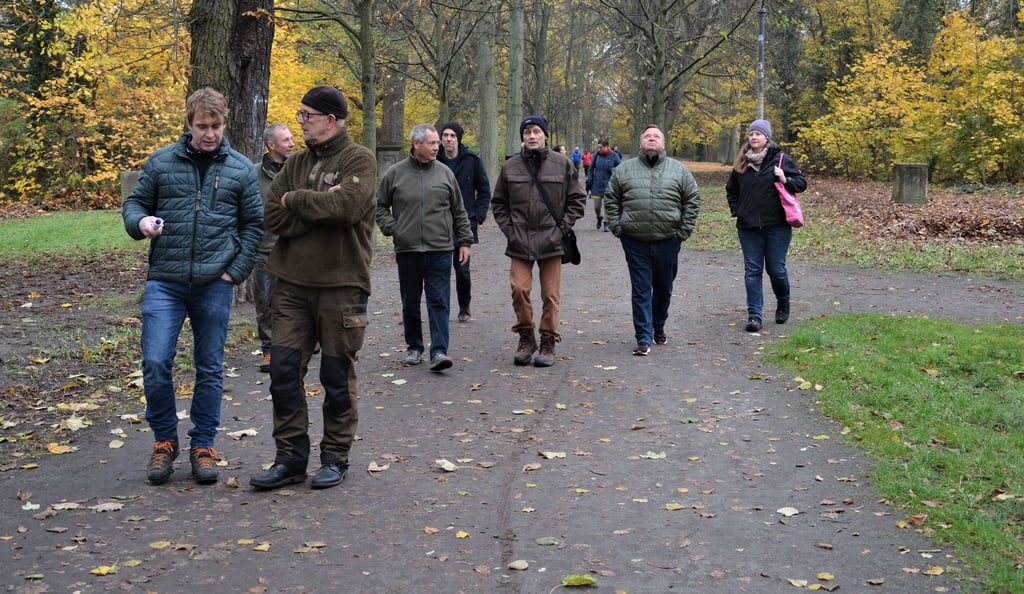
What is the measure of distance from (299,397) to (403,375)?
306 cm

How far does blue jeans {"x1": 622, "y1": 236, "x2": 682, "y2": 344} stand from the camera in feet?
31.2

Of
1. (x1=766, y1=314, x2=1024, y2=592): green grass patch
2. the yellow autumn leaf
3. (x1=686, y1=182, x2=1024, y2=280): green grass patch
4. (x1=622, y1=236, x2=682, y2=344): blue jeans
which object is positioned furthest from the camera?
(x1=686, y1=182, x2=1024, y2=280): green grass patch

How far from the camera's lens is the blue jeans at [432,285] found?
872 centimetres

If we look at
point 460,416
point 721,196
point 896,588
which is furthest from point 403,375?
point 721,196

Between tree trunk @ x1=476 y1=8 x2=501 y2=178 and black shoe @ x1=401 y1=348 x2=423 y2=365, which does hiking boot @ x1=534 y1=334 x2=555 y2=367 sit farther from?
tree trunk @ x1=476 y1=8 x2=501 y2=178

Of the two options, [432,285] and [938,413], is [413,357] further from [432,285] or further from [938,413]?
[938,413]

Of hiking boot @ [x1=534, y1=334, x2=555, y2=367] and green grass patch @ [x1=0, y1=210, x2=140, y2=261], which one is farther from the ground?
green grass patch @ [x1=0, y1=210, x2=140, y2=261]

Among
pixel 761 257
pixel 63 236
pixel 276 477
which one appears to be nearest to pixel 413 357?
pixel 276 477

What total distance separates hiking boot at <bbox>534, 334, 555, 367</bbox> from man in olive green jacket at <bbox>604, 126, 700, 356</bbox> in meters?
0.85

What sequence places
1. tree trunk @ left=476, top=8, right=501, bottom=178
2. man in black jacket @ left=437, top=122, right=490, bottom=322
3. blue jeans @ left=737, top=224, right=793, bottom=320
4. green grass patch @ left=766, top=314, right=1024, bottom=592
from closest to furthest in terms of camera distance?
green grass patch @ left=766, top=314, right=1024, bottom=592
blue jeans @ left=737, top=224, right=793, bottom=320
man in black jacket @ left=437, top=122, right=490, bottom=322
tree trunk @ left=476, top=8, right=501, bottom=178

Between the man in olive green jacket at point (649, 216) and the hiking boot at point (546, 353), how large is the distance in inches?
33.6

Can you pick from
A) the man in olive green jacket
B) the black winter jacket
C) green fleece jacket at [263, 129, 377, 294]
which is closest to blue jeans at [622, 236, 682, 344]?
the man in olive green jacket

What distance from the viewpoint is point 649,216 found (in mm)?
9523

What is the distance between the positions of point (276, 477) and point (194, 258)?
48.9 inches
